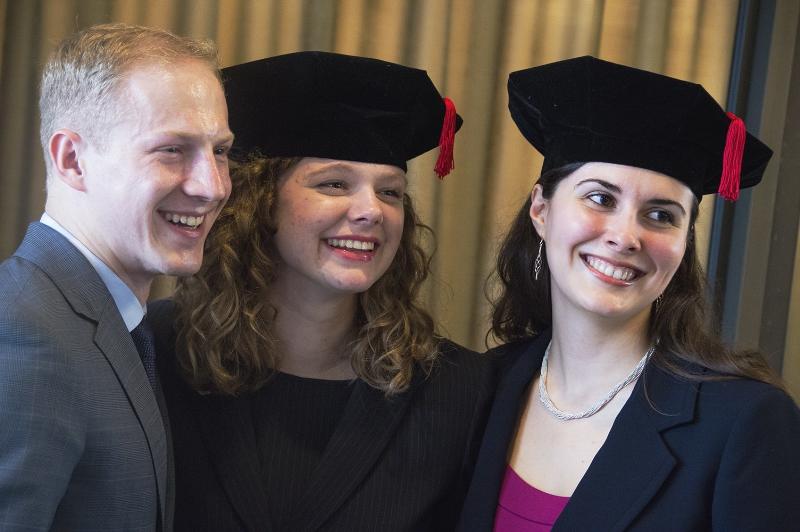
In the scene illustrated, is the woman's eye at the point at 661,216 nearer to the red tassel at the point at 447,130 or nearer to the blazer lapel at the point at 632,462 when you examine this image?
the blazer lapel at the point at 632,462

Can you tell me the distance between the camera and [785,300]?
3.42 metres

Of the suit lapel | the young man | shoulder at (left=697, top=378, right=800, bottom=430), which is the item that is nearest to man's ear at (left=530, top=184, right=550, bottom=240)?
shoulder at (left=697, top=378, right=800, bottom=430)

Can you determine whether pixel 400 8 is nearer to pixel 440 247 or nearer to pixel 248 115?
pixel 440 247

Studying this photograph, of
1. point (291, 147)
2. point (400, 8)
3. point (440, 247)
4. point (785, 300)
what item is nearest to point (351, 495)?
point (291, 147)

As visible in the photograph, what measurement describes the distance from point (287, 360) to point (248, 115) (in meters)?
0.54

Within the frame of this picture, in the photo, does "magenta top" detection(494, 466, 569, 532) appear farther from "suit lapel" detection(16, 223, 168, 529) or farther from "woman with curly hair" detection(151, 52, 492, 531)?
"suit lapel" detection(16, 223, 168, 529)

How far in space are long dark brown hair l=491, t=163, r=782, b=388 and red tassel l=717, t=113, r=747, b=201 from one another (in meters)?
0.08

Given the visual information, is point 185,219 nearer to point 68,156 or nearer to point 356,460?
point 68,156

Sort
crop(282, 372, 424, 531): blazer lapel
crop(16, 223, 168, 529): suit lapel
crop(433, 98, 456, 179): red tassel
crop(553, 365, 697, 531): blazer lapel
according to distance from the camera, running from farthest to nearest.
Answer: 1. crop(433, 98, 456, 179): red tassel
2. crop(282, 372, 424, 531): blazer lapel
3. crop(553, 365, 697, 531): blazer lapel
4. crop(16, 223, 168, 529): suit lapel

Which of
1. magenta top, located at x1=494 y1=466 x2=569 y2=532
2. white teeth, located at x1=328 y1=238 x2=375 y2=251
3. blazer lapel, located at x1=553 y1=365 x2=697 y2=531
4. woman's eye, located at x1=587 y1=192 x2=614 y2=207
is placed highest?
woman's eye, located at x1=587 y1=192 x2=614 y2=207

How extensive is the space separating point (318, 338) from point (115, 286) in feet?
2.07

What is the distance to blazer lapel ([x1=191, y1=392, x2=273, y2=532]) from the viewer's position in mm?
1867

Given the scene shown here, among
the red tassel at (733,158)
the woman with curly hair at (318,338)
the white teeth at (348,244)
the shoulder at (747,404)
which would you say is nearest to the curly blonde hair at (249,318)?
the woman with curly hair at (318,338)

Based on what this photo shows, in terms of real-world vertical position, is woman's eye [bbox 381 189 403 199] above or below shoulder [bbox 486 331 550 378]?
above
